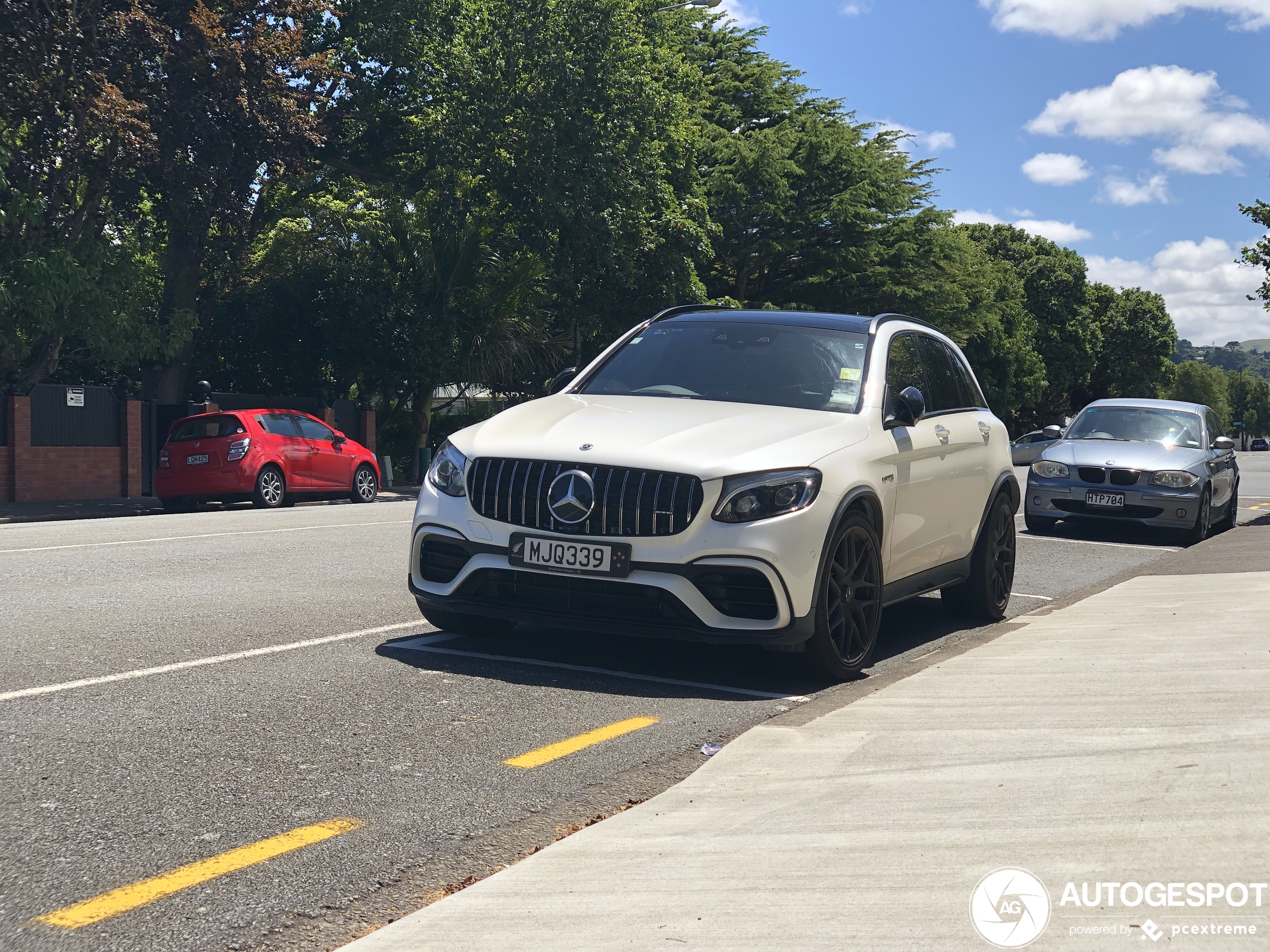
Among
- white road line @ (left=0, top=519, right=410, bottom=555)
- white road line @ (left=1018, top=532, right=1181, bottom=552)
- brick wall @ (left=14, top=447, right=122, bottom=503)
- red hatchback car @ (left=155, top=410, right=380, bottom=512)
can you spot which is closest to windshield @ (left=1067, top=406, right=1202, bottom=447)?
white road line @ (left=1018, top=532, right=1181, bottom=552)

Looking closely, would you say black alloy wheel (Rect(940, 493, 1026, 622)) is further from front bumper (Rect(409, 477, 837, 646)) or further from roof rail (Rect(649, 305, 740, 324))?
front bumper (Rect(409, 477, 837, 646))

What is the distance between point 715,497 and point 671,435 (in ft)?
1.61

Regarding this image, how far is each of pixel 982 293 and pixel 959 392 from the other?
130ft

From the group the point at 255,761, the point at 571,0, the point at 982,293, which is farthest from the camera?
the point at 982,293

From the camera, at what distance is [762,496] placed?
5.80 metres

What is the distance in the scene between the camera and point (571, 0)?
27.8 meters

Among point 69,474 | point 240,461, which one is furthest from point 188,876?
point 69,474

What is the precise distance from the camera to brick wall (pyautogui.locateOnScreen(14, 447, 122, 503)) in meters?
22.4

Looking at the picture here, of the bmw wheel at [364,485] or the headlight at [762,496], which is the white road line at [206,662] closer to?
the headlight at [762,496]

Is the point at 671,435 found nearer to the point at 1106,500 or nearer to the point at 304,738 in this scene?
the point at 304,738

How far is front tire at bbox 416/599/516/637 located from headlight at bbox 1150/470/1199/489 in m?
9.78

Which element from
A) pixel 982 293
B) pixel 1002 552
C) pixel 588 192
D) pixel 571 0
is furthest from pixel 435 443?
pixel 1002 552

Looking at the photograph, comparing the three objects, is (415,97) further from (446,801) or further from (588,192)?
(446,801)
